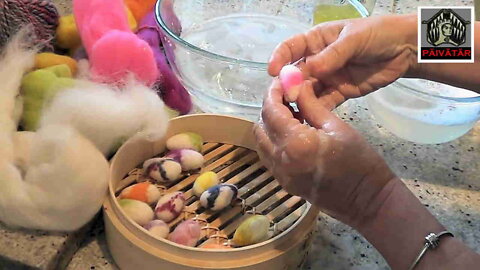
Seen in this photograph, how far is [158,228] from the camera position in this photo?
0.65 metres

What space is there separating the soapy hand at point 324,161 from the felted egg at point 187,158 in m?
0.14

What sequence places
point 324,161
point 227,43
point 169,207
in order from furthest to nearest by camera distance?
point 227,43 < point 169,207 < point 324,161

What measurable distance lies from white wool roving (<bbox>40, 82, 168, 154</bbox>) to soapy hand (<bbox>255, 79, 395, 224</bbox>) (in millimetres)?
152

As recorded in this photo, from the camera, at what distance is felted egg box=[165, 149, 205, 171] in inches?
29.1

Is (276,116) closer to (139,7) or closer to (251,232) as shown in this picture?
(251,232)

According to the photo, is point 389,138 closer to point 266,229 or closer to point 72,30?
point 266,229

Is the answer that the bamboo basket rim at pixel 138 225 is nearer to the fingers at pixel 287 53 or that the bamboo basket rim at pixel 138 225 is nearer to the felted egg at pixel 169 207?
the felted egg at pixel 169 207

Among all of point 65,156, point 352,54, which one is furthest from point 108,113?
point 352,54

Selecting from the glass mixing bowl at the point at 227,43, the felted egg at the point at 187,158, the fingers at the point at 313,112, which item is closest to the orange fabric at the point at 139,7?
the glass mixing bowl at the point at 227,43

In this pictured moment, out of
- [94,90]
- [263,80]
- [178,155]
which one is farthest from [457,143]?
[94,90]

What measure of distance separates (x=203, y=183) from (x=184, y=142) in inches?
2.6

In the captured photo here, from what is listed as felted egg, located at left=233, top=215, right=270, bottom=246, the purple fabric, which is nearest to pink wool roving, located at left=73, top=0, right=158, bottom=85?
the purple fabric

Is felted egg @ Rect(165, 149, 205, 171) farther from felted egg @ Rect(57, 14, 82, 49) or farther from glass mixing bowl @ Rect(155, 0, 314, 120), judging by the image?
felted egg @ Rect(57, 14, 82, 49)

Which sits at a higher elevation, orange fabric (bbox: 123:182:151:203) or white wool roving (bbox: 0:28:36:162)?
white wool roving (bbox: 0:28:36:162)
